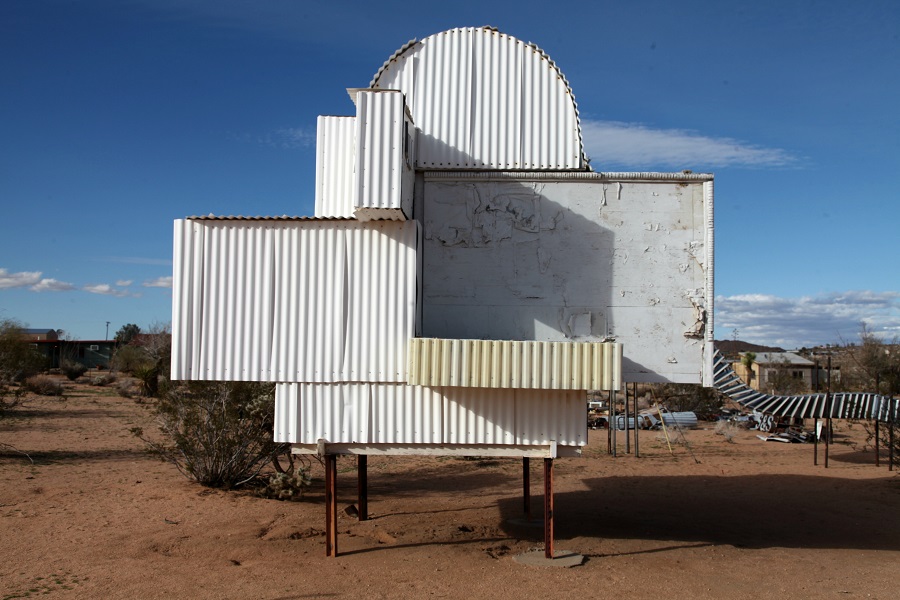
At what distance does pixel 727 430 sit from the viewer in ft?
93.2

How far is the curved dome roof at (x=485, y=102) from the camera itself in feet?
35.2

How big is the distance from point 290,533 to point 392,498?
4042 mm

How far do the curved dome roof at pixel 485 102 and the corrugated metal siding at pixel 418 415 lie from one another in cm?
351

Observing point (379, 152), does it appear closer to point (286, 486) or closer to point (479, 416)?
point (479, 416)

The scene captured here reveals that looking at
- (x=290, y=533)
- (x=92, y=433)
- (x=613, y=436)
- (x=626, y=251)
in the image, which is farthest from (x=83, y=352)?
(x=626, y=251)

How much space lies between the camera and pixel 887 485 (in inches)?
731

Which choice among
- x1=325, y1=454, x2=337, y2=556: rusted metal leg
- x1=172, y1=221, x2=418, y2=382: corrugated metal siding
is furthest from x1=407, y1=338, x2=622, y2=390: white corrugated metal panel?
x1=325, y1=454, x2=337, y2=556: rusted metal leg

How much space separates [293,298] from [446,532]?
531 centimetres

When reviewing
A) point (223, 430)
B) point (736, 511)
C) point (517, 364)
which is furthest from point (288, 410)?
point (736, 511)

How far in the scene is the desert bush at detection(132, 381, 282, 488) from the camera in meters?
15.2

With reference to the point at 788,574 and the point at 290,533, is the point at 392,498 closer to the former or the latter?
the point at 290,533

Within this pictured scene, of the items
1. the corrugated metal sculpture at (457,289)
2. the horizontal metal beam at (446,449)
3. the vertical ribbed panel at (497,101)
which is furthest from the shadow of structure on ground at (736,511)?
the vertical ribbed panel at (497,101)

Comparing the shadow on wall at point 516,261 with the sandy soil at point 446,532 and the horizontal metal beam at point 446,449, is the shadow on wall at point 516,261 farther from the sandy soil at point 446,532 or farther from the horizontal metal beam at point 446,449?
the sandy soil at point 446,532

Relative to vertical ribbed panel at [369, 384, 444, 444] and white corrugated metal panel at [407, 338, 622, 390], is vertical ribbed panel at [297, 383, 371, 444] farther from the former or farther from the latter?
white corrugated metal panel at [407, 338, 622, 390]
